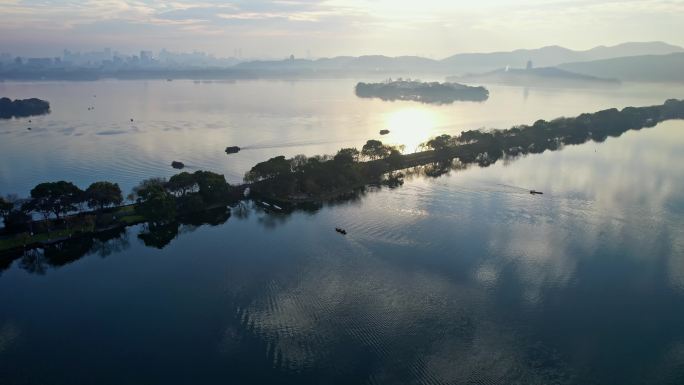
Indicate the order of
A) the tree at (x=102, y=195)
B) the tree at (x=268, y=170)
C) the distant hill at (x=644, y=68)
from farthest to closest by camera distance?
the distant hill at (x=644, y=68) < the tree at (x=268, y=170) < the tree at (x=102, y=195)

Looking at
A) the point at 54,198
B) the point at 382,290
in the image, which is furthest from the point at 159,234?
the point at 382,290

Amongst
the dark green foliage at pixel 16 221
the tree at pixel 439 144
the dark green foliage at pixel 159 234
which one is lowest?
the dark green foliage at pixel 159 234

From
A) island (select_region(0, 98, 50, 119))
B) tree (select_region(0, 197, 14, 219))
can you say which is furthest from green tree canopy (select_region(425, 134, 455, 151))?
island (select_region(0, 98, 50, 119))

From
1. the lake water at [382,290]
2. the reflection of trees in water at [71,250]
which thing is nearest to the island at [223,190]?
the reflection of trees in water at [71,250]

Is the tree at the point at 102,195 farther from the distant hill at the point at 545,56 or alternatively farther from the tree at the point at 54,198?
the distant hill at the point at 545,56

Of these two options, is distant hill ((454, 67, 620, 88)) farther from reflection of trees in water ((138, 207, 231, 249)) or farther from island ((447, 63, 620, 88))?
reflection of trees in water ((138, 207, 231, 249))

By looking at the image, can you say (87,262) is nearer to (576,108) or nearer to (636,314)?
(636,314)

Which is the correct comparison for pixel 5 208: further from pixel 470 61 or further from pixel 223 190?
pixel 470 61
